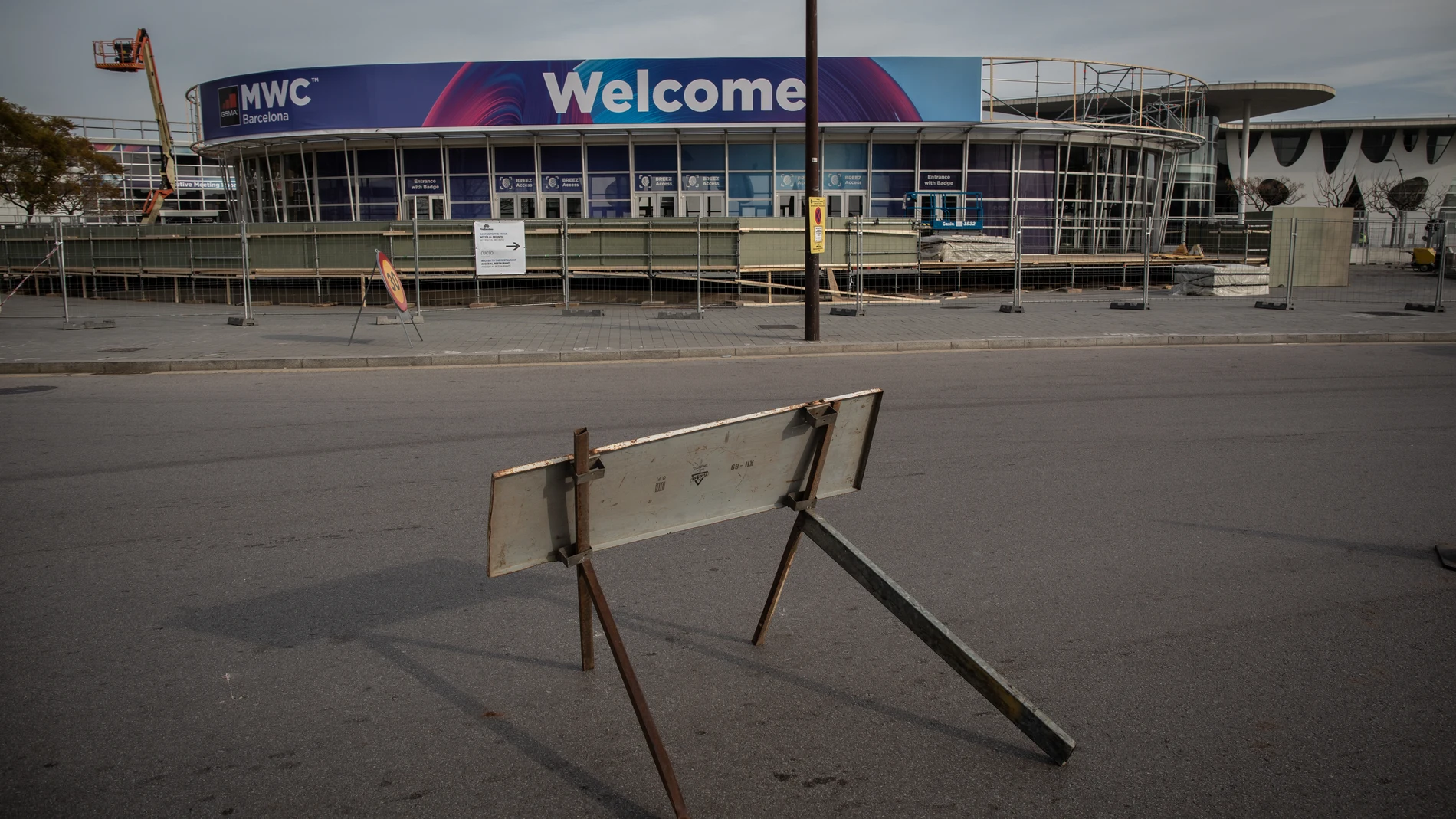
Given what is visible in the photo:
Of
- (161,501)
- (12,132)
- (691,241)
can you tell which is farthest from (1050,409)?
(12,132)

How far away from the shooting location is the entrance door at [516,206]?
33250mm

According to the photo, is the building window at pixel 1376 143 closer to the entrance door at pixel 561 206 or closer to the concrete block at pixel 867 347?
the entrance door at pixel 561 206

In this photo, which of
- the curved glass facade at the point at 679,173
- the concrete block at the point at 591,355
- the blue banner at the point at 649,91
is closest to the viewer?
the concrete block at the point at 591,355

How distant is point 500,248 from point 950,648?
731 inches

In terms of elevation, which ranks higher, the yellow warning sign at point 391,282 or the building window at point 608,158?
the building window at point 608,158

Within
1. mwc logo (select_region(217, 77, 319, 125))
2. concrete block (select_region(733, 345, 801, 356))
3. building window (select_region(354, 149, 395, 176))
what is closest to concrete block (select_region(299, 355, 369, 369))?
concrete block (select_region(733, 345, 801, 356))

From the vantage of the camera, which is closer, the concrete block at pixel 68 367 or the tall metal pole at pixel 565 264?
the concrete block at pixel 68 367

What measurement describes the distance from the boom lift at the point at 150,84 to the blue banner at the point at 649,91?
49.7 ft

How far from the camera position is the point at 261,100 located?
3309 centimetres

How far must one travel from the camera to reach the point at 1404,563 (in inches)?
224

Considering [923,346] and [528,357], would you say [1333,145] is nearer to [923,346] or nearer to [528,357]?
[923,346]

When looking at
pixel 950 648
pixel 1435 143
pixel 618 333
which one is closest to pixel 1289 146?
pixel 1435 143

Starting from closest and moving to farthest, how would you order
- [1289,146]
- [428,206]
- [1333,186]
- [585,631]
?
[585,631] → [428,206] → [1333,186] → [1289,146]

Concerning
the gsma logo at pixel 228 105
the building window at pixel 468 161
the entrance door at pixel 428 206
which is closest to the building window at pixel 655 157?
the building window at pixel 468 161
